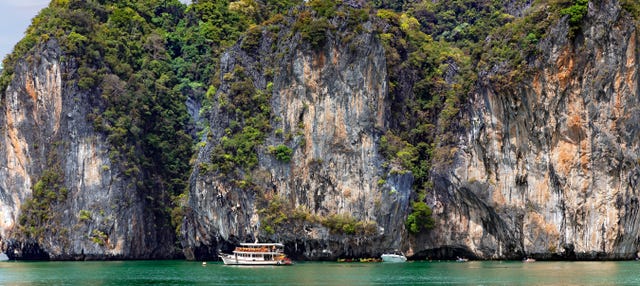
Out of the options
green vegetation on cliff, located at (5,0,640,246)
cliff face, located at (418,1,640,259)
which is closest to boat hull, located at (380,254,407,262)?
green vegetation on cliff, located at (5,0,640,246)

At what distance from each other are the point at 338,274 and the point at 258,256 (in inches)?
459

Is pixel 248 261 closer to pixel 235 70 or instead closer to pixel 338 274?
pixel 338 274

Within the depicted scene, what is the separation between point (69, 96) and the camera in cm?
7900

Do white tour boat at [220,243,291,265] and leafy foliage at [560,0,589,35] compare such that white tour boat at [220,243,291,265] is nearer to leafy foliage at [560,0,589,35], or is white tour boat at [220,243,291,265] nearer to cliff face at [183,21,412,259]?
cliff face at [183,21,412,259]

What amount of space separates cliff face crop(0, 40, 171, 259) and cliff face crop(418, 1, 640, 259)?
944 inches

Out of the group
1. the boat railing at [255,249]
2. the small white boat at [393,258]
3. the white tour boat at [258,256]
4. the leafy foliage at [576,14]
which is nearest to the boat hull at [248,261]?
the white tour boat at [258,256]

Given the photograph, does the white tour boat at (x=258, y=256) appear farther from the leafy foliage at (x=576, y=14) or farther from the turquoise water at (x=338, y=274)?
the leafy foliage at (x=576, y=14)

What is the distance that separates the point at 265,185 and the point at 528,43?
19002 millimetres

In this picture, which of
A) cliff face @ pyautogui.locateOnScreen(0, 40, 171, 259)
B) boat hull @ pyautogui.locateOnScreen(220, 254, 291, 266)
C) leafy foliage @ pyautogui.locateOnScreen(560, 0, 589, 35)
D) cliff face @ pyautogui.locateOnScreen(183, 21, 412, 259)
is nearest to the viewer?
leafy foliage @ pyautogui.locateOnScreen(560, 0, 589, 35)

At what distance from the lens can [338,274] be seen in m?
56.8

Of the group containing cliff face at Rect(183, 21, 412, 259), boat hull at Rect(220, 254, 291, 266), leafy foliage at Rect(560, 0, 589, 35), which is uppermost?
leafy foliage at Rect(560, 0, 589, 35)

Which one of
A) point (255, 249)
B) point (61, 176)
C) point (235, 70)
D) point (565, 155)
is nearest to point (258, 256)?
point (255, 249)

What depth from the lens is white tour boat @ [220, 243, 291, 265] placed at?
66.6 meters

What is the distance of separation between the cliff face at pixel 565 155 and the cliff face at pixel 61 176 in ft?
78.7
